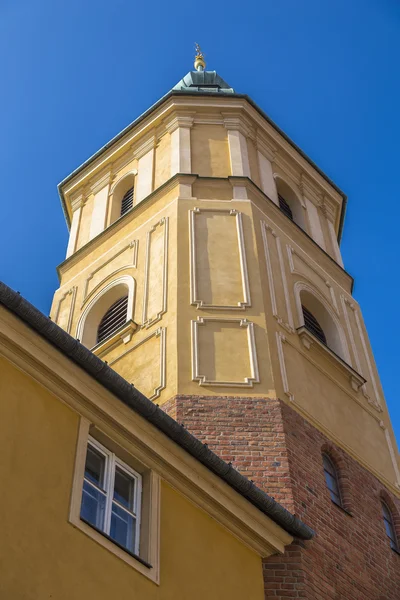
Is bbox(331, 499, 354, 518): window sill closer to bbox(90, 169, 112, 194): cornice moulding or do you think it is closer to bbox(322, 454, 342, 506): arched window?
bbox(322, 454, 342, 506): arched window

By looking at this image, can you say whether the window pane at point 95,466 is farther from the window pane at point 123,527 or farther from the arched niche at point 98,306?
the arched niche at point 98,306

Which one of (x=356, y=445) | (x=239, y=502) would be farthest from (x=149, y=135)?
(x=239, y=502)

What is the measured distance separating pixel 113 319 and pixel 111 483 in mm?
8978

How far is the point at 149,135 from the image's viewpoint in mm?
23344

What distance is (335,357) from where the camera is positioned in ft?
57.1

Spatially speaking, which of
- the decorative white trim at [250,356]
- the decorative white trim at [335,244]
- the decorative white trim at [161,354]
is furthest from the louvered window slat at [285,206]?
the decorative white trim at [161,354]

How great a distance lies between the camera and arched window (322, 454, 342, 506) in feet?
47.6

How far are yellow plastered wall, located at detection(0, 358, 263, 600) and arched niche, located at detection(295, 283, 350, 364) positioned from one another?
8.64 m

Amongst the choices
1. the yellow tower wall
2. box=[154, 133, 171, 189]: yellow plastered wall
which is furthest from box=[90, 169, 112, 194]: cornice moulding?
box=[154, 133, 171, 189]: yellow plastered wall

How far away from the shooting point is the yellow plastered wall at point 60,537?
8.28m

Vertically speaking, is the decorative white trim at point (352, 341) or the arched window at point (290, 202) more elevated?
the arched window at point (290, 202)

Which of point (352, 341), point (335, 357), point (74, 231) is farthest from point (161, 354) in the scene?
point (74, 231)

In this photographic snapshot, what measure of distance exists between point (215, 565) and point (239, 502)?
1.04m

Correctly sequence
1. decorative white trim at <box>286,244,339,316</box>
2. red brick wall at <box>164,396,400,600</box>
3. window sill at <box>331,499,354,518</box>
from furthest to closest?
decorative white trim at <box>286,244,339,316</box>, window sill at <box>331,499,354,518</box>, red brick wall at <box>164,396,400,600</box>
